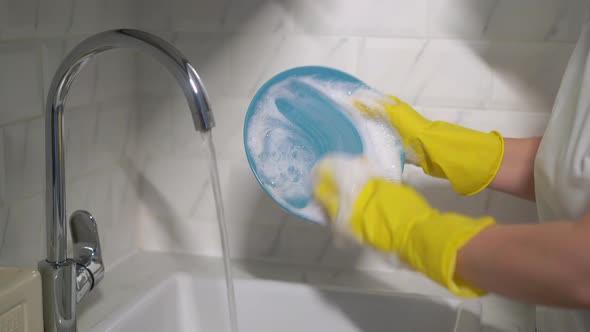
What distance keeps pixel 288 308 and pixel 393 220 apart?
1.59 feet

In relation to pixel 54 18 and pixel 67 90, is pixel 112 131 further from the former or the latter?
pixel 67 90

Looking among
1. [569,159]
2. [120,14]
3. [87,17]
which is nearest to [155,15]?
[120,14]

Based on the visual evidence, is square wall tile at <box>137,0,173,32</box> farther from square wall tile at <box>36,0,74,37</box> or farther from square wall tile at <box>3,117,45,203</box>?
square wall tile at <box>3,117,45,203</box>

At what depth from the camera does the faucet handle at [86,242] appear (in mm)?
890

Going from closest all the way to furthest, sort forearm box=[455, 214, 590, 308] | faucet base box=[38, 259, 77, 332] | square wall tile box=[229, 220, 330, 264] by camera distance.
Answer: forearm box=[455, 214, 590, 308]
faucet base box=[38, 259, 77, 332]
square wall tile box=[229, 220, 330, 264]

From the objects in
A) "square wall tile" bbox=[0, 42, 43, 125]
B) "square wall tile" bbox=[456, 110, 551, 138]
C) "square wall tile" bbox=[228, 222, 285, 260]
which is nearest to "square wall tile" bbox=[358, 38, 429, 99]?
"square wall tile" bbox=[456, 110, 551, 138]

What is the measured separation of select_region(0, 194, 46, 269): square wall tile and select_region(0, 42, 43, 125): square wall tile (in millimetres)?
125

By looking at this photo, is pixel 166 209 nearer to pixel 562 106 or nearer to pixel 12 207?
pixel 12 207

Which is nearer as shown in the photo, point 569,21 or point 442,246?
point 442,246

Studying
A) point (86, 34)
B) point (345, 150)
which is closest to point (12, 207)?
point (86, 34)

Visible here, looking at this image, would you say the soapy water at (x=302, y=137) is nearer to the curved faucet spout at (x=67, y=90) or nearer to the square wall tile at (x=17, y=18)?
the curved faucet spout at (x=67, y=90)

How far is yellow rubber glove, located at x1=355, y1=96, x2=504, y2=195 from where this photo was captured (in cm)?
92

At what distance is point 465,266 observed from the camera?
24.5 inches

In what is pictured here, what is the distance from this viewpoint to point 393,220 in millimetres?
681
